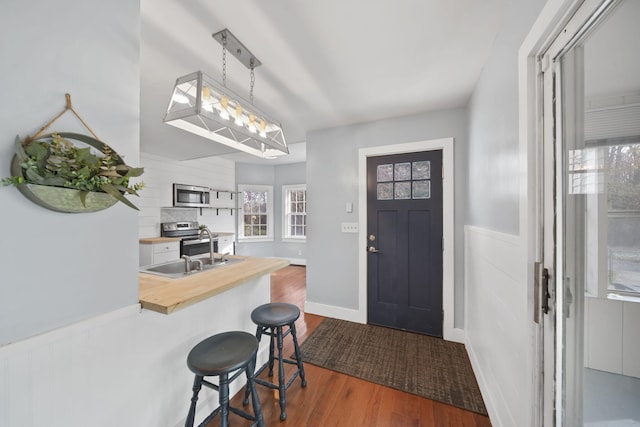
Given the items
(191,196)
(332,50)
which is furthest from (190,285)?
(191,196)

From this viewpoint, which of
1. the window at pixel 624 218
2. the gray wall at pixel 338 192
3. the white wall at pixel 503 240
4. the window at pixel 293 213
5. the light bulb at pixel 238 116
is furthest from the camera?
the window at pixel 293 213

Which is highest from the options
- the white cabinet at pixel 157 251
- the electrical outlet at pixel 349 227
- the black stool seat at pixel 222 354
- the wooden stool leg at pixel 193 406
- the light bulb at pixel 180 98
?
the light bulb at pixel 180 98

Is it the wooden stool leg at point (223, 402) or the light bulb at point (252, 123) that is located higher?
the light bulb at point (252, 123)

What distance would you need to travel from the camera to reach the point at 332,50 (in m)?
1.57

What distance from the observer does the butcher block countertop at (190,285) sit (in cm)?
109

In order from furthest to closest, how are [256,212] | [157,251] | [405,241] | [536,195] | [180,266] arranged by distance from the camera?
[256,212], [157,251], [405,241], [180,266], [536,195]

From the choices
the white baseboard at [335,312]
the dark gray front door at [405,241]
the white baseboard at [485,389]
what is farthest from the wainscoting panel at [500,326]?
the white baseboard at [335,312]

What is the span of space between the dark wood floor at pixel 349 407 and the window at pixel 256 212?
421cm

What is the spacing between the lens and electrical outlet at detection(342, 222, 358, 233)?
282 cm

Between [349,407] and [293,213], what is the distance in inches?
182

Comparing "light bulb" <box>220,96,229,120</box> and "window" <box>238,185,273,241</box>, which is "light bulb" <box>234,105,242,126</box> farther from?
"window" <box>238,185,273,241</box>

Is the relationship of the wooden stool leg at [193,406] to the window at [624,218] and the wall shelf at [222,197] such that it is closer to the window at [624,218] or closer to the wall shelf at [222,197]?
the window at [624,218]

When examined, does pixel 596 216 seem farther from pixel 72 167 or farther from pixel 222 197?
pixel 222 197

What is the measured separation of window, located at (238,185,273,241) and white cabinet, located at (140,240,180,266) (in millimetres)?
1686
